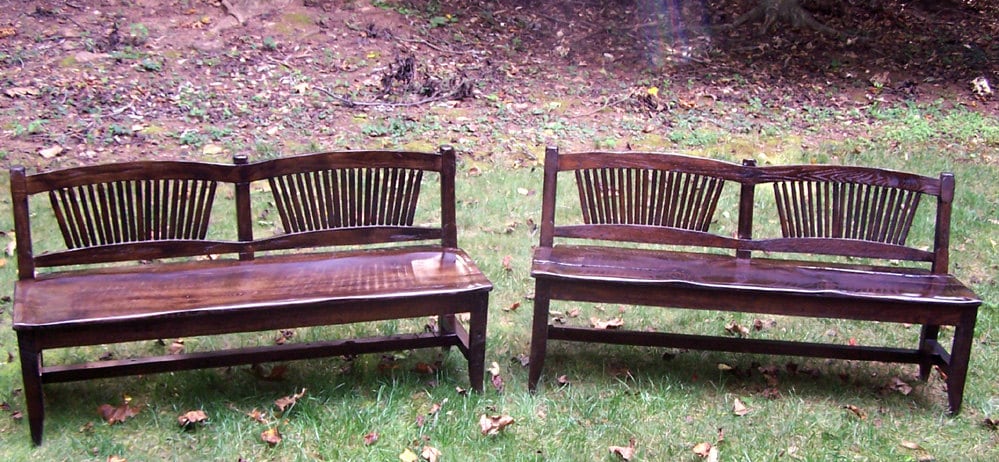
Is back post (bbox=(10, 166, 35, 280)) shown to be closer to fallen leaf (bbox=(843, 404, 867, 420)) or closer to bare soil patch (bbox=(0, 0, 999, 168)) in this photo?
bare soil patch (bbox=(0, 0, 999, 168))

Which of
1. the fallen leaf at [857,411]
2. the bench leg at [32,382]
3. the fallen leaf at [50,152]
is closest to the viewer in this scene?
the bench leg at [32,382]

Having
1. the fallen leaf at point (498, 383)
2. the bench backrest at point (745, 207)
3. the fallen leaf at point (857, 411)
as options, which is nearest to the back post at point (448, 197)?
the bench backrest at point (745, 207)

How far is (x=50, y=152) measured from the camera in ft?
21.7

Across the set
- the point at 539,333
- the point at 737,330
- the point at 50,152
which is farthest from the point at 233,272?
the point at 50,152

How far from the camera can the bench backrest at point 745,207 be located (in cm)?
418

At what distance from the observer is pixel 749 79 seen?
10.1 meters

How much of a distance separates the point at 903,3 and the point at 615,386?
37.0 ft

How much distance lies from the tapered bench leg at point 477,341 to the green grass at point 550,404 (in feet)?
0.35

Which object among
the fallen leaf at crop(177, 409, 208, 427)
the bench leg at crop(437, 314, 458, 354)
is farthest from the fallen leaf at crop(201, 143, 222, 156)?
the fallen leaf at crop(177, 409, 208, 427)

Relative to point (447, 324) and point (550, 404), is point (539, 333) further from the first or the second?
point (447, 324)

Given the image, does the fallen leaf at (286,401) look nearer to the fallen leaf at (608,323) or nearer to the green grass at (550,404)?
the green grass at (550,404)

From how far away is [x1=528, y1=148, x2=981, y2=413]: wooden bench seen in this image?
146 inches

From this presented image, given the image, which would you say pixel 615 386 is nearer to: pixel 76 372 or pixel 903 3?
pixel 76 372

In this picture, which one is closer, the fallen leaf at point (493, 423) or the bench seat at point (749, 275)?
the fallen leaf at point (493, 423)
